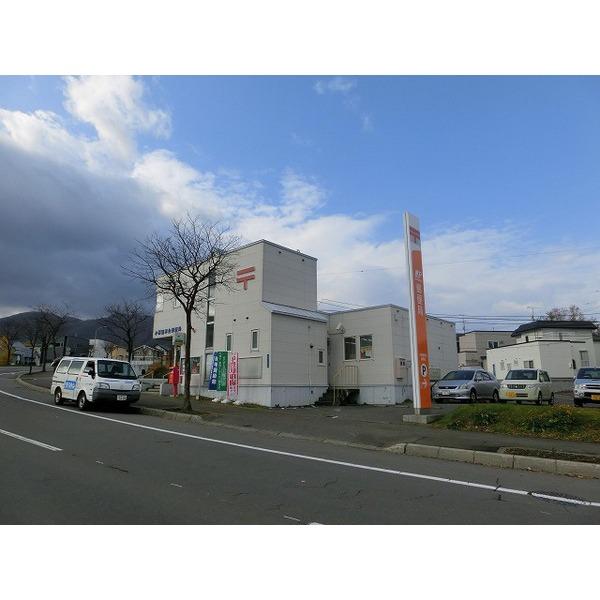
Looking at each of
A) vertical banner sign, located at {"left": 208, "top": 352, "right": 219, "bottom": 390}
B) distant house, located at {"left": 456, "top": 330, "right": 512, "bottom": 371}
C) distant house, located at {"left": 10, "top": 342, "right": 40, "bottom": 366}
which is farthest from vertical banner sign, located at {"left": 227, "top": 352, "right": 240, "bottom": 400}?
distant house, located at {"left": 10, "top": 342, "right": 40, "bottom": 366}

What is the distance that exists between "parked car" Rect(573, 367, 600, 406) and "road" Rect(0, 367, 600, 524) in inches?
514

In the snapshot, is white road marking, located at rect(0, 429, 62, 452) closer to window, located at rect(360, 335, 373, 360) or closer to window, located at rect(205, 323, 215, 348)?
window, located at rect(205, 323, 215, 348)

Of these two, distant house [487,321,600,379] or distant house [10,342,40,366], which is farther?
distant house [10,342,40,366]

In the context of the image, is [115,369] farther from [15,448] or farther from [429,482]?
[429,482]

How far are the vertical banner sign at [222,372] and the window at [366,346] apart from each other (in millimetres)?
7224

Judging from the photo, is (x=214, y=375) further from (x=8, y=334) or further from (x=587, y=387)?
(x=8, y=334)

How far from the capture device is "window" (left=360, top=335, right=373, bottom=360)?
24.5 metres

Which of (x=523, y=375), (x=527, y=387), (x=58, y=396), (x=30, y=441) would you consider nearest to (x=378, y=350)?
(x=523, y=375)

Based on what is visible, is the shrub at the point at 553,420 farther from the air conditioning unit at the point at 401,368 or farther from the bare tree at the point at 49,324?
the bare tree at the point at 49,324

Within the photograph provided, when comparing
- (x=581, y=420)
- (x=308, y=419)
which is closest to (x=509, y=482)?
(x=581, y=420)

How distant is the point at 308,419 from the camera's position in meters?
15.1

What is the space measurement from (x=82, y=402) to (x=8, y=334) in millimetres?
84231

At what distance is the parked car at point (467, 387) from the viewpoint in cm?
2008

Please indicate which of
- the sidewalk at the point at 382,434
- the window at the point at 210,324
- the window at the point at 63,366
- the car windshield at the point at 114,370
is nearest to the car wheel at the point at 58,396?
the window at the point at 63,366
